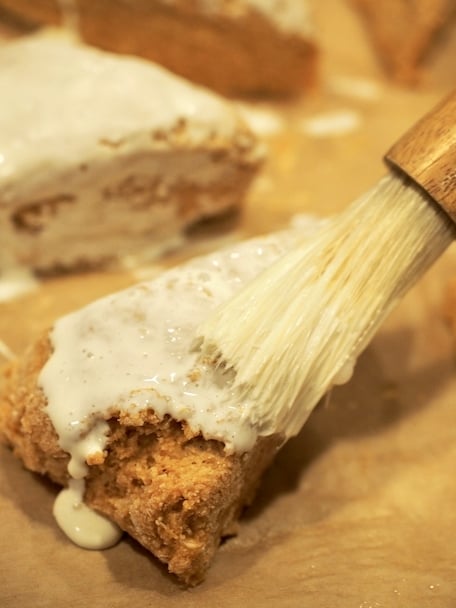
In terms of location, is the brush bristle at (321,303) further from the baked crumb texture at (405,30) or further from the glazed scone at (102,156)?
the baked crumb texture at (405,30)

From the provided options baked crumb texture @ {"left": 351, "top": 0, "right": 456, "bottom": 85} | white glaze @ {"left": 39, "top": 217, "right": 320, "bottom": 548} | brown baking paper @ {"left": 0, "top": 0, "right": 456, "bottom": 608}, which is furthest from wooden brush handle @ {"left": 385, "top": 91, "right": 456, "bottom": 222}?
baked crumb texture @ {"left": 351, "top": 0, "right": 456, "bottom": 85}

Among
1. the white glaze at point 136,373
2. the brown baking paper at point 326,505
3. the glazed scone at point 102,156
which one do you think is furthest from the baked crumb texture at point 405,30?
the white glaze at point 136,373

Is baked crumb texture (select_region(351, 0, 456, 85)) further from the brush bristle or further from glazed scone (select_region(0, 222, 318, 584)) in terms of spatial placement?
glazed scone (select_region(0, 222, 318, 584))

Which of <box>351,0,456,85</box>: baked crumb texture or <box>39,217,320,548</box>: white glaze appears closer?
<box>39,217,320,548</box>: white glaze

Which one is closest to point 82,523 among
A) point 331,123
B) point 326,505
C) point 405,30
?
point 326,505

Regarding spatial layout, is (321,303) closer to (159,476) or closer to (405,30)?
(159,476)

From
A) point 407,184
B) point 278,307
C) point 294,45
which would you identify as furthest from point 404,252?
point 294,45
